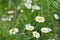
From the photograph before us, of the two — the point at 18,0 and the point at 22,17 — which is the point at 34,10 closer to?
the point at 22,17

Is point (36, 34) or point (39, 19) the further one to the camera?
point (39, 19)

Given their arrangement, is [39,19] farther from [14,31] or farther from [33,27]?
[14,31]

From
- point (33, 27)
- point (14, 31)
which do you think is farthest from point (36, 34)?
point (14, 31)

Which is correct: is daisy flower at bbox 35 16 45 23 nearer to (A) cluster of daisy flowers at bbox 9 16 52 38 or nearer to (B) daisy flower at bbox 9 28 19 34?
(A) cluster of daisy flowers at bbox 9 16 52 38

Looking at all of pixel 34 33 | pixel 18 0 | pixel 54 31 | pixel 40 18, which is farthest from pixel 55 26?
pixel 18 0

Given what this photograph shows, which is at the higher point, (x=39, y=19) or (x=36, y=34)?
(x=39, y=19)

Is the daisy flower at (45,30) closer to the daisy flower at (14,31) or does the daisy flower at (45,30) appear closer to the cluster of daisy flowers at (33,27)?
the cluster of daisy flowers at (33,27)

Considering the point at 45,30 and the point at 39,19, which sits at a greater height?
the point at 39,19

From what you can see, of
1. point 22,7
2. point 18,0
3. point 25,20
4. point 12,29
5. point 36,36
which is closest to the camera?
point 36,36

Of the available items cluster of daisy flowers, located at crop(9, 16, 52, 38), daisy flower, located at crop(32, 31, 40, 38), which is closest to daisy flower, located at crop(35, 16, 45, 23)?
cluster of daisy flowers, located at crop(9, 16, 52, 38)

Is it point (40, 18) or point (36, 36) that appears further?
point (40, 18)

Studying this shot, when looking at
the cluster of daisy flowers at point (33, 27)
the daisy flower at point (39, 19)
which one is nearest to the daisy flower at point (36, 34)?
the cluster of daisy flowers at point (33, 27)
